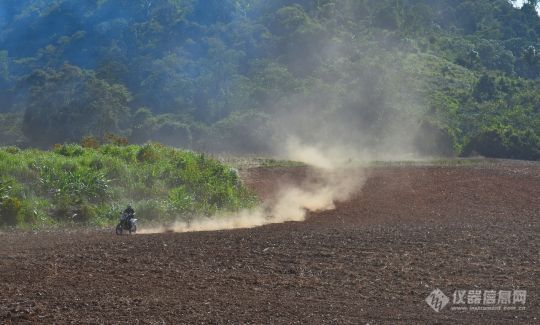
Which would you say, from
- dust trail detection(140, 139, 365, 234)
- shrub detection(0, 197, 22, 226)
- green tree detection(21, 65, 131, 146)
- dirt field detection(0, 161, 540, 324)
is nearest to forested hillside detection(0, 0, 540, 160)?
green tree detection(21, 65, 131, 146)

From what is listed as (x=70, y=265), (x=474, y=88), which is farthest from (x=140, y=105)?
(x=70, y=265)

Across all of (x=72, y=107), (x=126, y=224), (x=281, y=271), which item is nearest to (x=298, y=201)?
(x=126, y=224)

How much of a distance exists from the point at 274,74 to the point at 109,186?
47876 mm

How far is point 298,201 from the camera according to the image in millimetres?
26469

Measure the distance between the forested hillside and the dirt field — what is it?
1303 inches

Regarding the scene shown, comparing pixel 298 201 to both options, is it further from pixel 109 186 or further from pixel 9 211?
pixel 9 211

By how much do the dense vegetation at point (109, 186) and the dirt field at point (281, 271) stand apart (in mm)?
2544

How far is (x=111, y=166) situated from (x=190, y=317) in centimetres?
1639

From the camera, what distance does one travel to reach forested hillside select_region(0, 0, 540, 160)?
5728cm

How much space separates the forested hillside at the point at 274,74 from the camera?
5728 centimetres

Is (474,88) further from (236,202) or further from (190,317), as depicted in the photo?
(190,317)

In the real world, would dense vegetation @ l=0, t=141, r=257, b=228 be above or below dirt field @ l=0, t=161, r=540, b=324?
above

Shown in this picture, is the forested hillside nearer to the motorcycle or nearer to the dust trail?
the dust trail

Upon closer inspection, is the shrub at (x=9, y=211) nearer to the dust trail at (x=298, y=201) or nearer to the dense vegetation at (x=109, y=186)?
the dense vegetation at (x=109, y=186)
